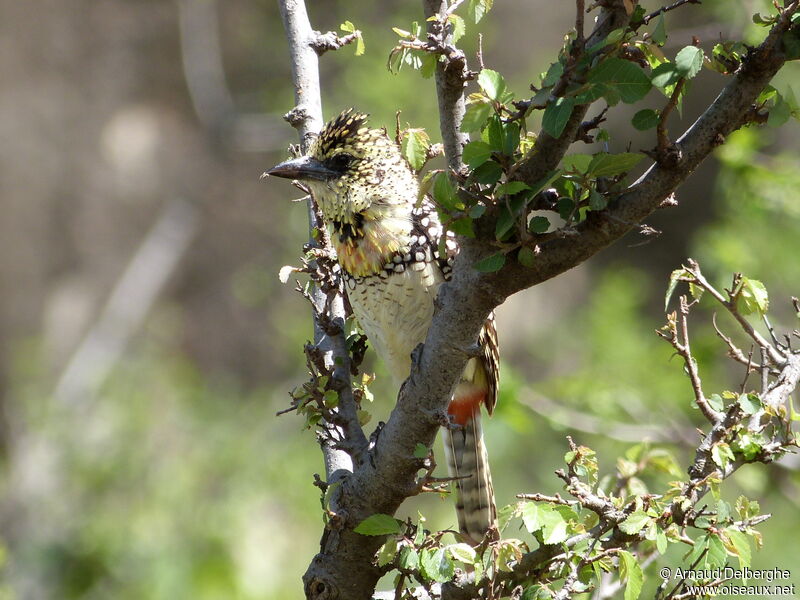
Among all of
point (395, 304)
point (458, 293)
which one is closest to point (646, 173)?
point (458, 293)

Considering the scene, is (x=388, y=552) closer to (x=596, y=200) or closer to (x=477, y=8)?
(x=596, y=200)

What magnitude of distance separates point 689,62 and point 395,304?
4.60ft

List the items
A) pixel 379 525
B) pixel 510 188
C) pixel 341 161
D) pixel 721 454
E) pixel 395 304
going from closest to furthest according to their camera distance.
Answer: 1. pixel 510 188
2. pixel 721 454
3. pixel 379 525
4. pixel 395 304
5. pixel 341 161

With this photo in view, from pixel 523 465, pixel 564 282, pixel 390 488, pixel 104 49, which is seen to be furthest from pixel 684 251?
pixel 390 488

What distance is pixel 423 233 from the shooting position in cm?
276

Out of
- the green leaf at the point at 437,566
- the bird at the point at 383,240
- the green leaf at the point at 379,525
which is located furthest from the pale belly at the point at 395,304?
the green leaf at the point at 437,566

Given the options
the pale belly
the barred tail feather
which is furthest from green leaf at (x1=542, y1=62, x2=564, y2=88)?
the barred tail feather

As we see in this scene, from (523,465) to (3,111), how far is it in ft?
21.4

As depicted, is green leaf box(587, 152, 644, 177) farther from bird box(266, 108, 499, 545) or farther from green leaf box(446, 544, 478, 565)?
bird box(266, 108, 499, 545)

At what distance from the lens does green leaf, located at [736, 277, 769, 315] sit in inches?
78.0

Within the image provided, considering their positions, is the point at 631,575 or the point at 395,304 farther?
the point at 395,304

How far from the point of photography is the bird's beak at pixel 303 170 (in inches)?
109

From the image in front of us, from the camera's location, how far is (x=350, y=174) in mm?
2875

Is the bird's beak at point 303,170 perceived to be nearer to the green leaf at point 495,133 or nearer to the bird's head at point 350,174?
the bird's head at point 350,174
